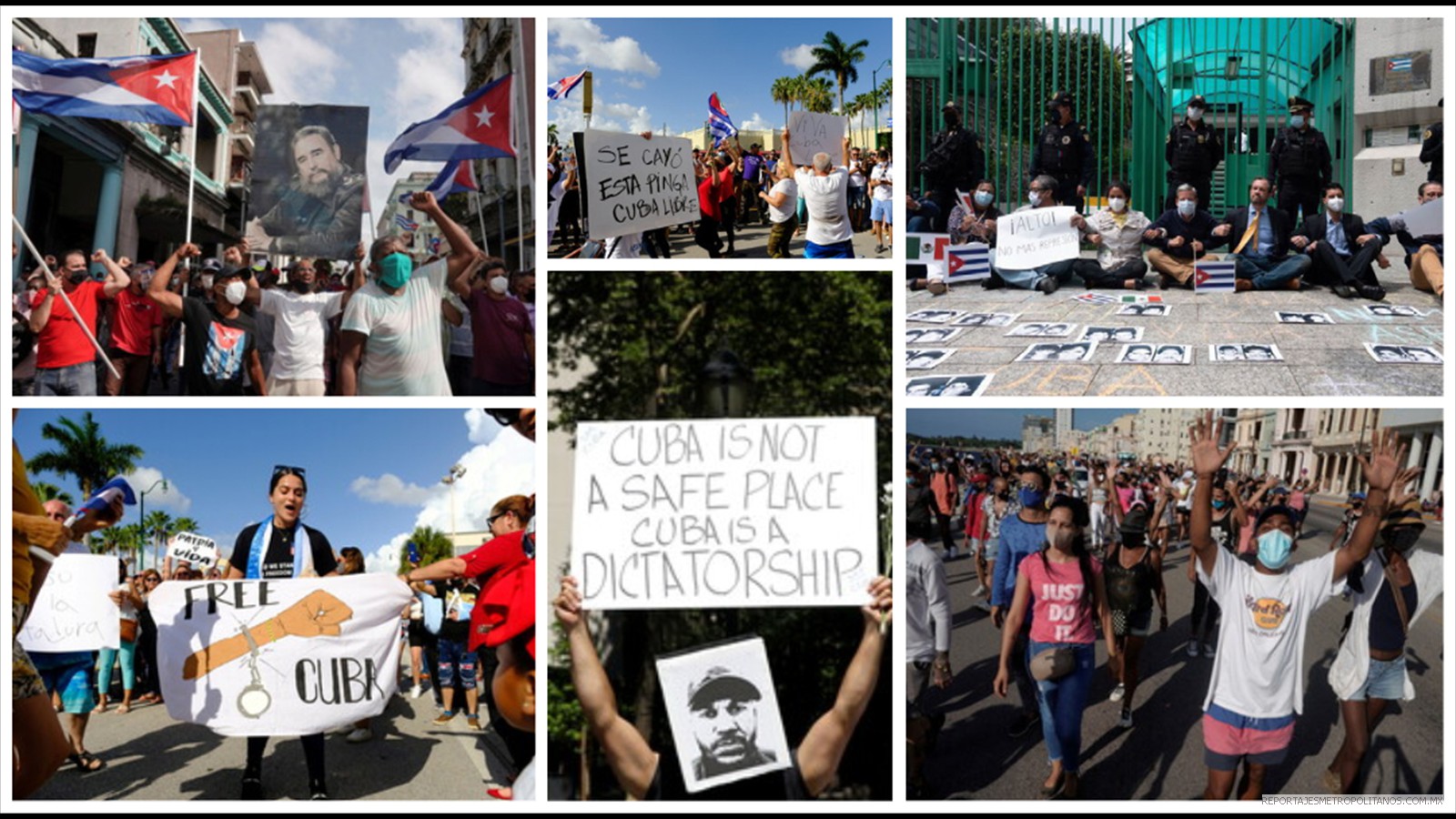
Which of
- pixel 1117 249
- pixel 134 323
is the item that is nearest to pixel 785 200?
pixel 1117 249

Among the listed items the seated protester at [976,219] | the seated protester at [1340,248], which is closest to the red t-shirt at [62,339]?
the seated protester at [976,219]

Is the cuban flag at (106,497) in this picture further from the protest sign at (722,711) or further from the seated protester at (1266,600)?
the seated protester at (1266,600)

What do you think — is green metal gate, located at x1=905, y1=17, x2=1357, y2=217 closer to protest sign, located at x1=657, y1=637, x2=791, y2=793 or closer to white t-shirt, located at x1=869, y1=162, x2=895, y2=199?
white t-shirt, located at x1=869, y1=162, x2=895, y2=199

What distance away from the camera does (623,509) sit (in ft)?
17.0

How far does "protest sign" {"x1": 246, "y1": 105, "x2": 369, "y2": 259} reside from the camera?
18.0 feet

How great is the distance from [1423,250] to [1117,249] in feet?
4.82

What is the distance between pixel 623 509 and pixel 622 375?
0.60m

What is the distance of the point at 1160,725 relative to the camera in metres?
5.17

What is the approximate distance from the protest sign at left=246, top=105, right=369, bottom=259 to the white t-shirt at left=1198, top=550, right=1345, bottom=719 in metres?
4.24

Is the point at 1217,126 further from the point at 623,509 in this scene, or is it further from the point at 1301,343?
the point at 623,509

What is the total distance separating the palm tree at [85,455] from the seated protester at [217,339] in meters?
0.41

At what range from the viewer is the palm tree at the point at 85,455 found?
209 inches

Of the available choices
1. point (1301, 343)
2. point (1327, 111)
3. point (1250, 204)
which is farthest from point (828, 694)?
point (1327, 111)

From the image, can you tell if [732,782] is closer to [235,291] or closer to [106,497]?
[106,497]
